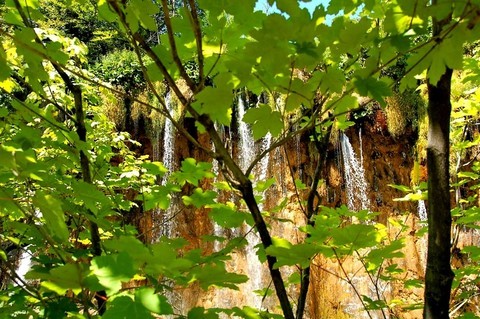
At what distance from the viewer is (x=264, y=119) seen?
33.0 inches

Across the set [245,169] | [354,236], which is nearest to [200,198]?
[354,236]

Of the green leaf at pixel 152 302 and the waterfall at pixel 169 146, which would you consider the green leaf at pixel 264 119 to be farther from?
the waterfall at pixel 169 146

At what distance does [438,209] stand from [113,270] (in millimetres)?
832

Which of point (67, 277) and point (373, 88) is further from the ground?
point (373, 88)

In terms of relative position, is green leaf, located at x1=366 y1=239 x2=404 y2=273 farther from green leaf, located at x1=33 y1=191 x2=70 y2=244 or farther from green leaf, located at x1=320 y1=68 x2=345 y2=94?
green leaf, located at x1=33 y1=191 x2=70 y2=244

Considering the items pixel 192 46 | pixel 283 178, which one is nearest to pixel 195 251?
pixel 192 46

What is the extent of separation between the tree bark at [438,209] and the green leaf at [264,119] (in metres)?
0.49

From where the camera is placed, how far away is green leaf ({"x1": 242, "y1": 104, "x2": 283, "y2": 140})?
32.8 inches

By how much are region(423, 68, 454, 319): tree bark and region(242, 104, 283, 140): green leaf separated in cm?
49

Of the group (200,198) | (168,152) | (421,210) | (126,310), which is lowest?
(126,310)

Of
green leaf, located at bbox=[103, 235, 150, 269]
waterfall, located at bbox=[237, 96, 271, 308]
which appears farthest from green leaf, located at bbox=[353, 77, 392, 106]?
waterfall, located at bbox=[237, 96, 271, 308]

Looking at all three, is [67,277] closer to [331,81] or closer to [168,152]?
[331,81]

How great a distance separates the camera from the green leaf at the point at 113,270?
0.55 meters

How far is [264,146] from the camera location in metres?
8.84
